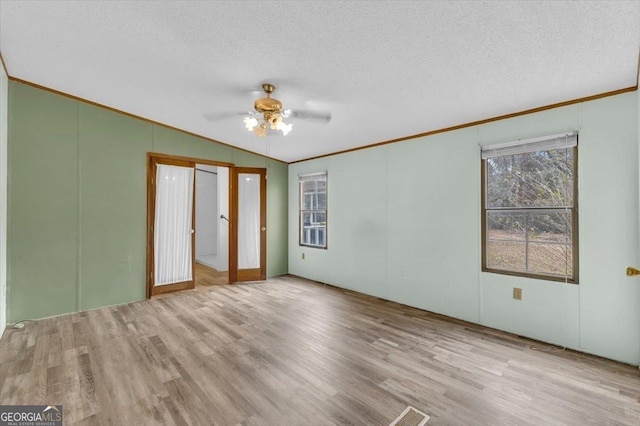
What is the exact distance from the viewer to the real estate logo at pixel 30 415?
181 centimetres

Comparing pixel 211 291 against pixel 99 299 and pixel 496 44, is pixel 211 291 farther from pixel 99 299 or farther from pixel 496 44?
pixel 496 44

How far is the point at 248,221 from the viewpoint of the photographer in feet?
18.0

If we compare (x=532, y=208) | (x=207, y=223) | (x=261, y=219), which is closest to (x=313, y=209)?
(x=261, y=219)

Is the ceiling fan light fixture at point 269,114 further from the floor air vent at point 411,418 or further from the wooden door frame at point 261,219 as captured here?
the wooden door frame at point 261,219

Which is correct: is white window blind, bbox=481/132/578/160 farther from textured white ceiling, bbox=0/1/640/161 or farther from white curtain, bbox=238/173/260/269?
white curtain, bbox=238/173/260/269

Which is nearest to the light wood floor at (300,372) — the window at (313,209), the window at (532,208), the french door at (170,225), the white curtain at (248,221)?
the window at (532,208)

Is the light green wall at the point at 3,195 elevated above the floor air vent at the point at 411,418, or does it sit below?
above

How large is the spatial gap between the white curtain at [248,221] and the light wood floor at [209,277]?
20.6 inches

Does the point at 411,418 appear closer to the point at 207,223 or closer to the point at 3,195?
the point at 3,195

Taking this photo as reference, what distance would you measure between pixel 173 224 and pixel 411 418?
4.28 metres

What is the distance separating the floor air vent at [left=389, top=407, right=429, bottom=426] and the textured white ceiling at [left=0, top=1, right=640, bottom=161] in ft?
8.34

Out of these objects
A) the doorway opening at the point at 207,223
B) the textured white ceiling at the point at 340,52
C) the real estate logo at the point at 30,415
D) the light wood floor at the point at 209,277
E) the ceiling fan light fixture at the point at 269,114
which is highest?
the textured white ceiling at the point at 340,52

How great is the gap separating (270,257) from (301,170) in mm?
1880


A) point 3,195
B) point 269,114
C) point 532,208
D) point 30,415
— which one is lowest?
point 30,415
